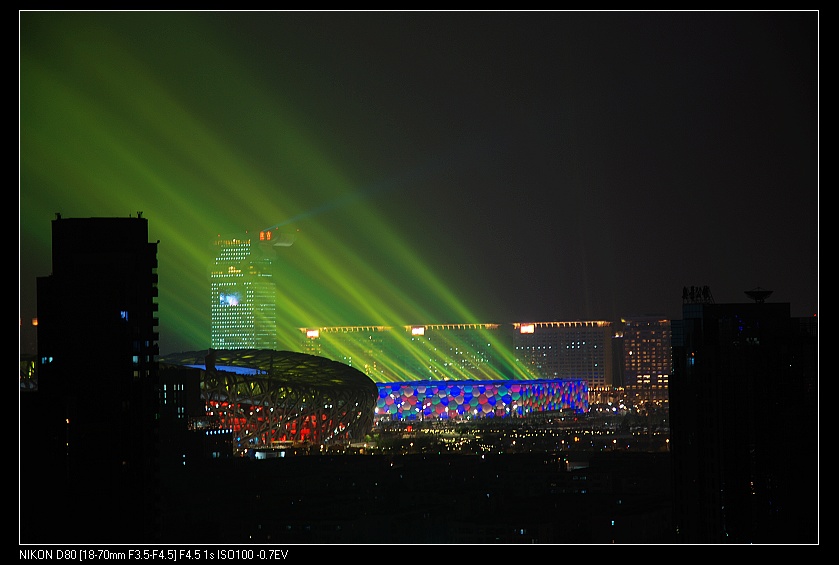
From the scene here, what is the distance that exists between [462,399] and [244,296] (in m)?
25.8

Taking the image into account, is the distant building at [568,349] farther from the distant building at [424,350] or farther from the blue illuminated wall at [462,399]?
the blue illuminated wall at [462,399]

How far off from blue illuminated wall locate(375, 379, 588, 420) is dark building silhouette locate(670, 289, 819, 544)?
50.1m

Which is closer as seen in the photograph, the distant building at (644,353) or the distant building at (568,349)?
the distant building at (644,353)

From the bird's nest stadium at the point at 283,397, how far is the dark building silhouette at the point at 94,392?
24.0 metres

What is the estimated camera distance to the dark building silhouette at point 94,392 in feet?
55.0

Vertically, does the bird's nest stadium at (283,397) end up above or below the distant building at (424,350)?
below

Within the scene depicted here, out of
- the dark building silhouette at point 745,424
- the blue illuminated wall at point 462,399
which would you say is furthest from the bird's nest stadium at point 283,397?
the dark building silhouette at point 745,424

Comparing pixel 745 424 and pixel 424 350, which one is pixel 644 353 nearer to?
pixel 424 350

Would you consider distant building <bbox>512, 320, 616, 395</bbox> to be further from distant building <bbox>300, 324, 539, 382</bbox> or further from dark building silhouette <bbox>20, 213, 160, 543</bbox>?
dark building silhouette <bbox>20, 213, 160, 543</bbox>

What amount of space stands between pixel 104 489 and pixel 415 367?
91793 mm

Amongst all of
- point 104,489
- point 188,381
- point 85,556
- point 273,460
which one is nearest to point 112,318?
point 104,489

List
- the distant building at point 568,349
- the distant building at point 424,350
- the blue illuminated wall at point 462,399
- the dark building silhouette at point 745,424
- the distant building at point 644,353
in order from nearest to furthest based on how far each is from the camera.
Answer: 1. the dark building silhouette at point 745,424
2. the blue illuminated wall at point 462,399
3. the distant building at point 644,353
4. the distant building at point 424,350
5. the distant building at point 568,349

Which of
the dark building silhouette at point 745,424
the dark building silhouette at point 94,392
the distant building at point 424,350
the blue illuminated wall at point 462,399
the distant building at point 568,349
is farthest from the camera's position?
the distant building at point 568,349

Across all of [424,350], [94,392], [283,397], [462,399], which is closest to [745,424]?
[94,392]
